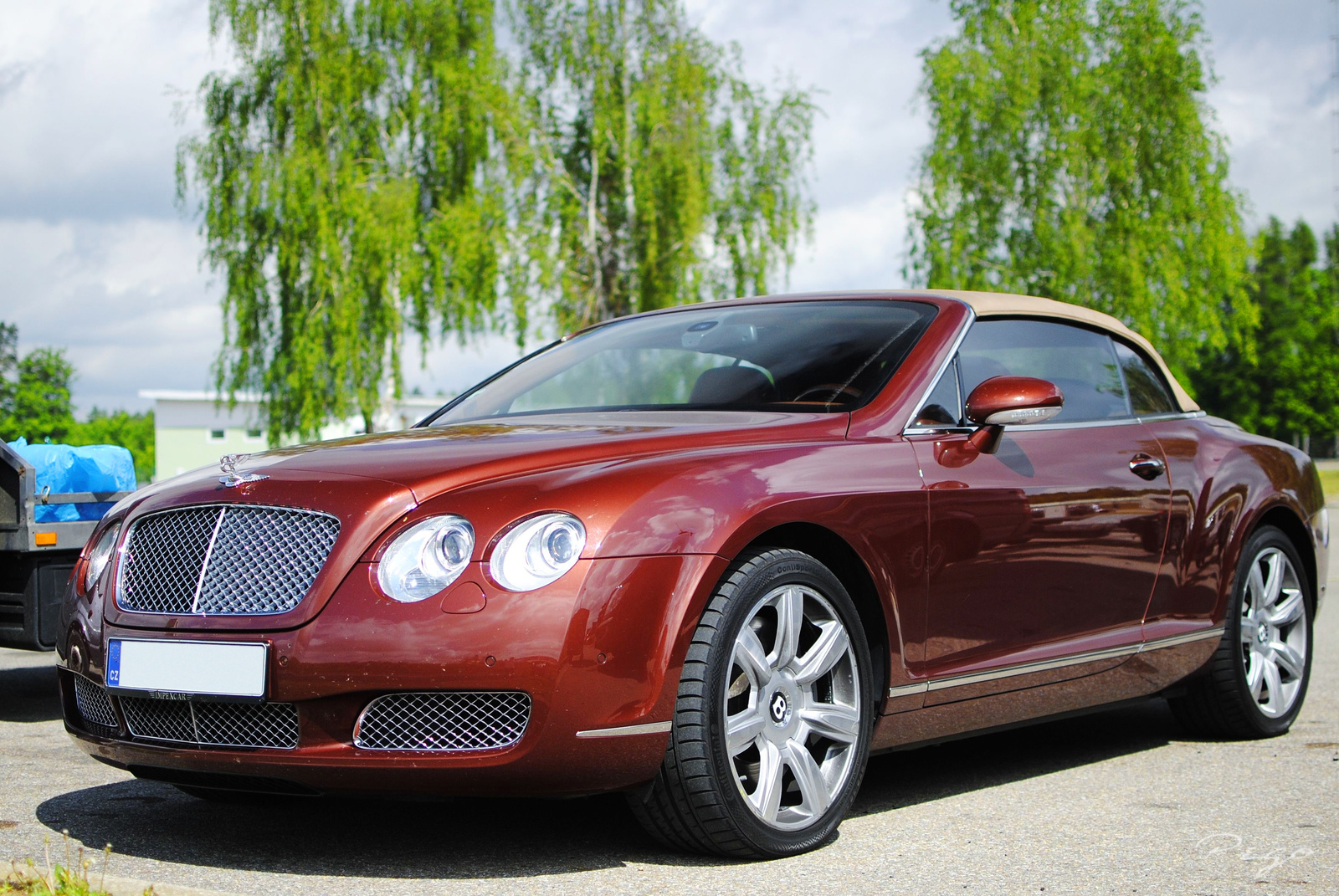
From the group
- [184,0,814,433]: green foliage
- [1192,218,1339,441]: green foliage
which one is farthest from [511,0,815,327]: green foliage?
[1192,218,1339,441]: green foliage

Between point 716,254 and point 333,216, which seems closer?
point 333,216

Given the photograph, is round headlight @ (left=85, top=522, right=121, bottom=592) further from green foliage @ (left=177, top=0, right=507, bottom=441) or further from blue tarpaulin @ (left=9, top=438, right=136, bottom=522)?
green foliage @ (left=177, top=0, right=507, bottom=441)

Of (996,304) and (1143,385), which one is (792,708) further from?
(1143,385)

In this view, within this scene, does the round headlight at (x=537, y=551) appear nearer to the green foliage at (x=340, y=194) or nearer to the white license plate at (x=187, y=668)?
the white license plate at (x=187, y=668)

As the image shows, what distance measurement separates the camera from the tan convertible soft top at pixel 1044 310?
4.89 m

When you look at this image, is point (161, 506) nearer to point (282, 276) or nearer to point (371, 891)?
point (371, 891)

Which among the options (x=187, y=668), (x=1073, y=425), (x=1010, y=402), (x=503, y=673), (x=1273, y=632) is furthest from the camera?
(x=1273, y=632)

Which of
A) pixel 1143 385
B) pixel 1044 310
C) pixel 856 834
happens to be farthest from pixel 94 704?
pixel 1143 385

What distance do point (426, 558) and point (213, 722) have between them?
2.23 ft

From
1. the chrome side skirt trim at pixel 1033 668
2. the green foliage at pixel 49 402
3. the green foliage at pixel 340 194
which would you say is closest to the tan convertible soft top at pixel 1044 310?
the chrome side skirt trim at pixel 1033 668

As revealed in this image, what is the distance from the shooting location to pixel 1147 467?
16.4ft

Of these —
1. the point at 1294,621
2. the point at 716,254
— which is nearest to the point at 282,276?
the point at 716,254

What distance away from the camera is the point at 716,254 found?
111ft

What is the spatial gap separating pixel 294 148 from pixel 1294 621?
1098 inches
